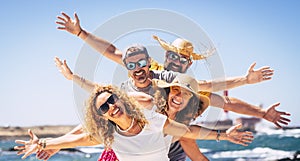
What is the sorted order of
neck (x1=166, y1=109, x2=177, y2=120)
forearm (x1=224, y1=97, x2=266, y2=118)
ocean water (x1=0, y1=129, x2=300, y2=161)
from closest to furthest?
neck (x1=166, y1=109, x2=177, y2=120) < forearm (x1=224, y1=97, x2=266, y2=118) < ocean water (x1=0, y1=129, x2=300, y2=161)

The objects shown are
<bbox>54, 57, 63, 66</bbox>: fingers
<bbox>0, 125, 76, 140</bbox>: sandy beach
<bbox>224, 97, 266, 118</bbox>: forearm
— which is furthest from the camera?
<bbox>0, 125, 76, 140</bbox>: sandy beach

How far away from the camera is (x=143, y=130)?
2.85m

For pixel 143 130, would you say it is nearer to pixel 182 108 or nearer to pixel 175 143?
pixel 182 108

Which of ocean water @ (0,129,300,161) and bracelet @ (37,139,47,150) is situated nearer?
bracelet @ (37,139,47,150)

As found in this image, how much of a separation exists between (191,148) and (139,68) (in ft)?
2.92

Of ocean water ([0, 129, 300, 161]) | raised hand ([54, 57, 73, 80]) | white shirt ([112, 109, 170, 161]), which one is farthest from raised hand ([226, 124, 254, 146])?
ocean water ([0, 129, 300, 161])

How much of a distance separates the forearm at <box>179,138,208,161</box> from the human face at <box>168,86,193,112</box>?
0.48m

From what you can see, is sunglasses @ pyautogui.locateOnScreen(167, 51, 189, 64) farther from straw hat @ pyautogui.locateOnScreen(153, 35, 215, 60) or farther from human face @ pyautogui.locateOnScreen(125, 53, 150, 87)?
human face @ pyautogui.locateOnScreen(125, 53, 150, 87)

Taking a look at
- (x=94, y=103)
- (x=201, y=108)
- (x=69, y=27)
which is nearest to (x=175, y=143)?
(x=201, y=108)

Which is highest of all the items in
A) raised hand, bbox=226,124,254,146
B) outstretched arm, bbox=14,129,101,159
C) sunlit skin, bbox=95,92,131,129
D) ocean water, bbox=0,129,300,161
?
sunlit skin, bbox=95,92,131,129

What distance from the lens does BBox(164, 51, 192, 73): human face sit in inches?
131

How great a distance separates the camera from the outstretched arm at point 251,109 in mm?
3722

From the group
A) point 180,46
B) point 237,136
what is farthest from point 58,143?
point 237,136

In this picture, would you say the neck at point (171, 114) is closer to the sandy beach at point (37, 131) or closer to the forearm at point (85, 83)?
the forearm at point (85, 83)
